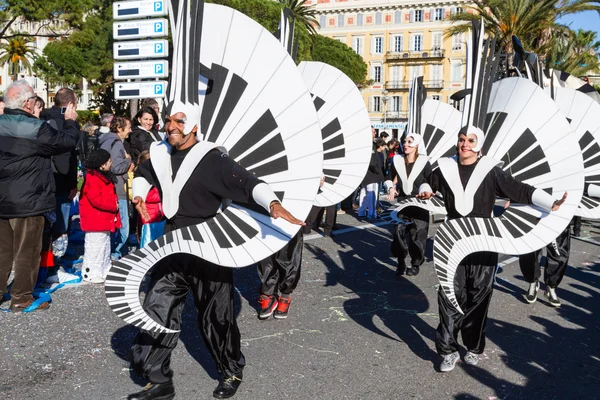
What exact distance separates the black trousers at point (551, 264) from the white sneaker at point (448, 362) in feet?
7.90

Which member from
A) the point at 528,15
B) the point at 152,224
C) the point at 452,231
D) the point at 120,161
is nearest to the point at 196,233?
the point at 452,231

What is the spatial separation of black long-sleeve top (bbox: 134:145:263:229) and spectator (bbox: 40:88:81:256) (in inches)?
114

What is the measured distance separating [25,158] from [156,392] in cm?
273

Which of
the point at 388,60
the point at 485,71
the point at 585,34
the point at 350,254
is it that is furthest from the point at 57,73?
the point at 388,60

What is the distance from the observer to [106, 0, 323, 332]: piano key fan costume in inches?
138

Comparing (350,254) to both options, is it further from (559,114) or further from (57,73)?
(57,73)

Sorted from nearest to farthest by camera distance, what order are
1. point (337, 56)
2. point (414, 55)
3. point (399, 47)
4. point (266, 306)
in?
point (266, 306) < point (337, 56) < point (414, 55) < point (399, 47)

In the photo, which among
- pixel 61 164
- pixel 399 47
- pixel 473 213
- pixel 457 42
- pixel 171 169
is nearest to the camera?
pixel 171 169

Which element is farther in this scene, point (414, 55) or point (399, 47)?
point (399, 47)

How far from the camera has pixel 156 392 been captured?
365 centimetres

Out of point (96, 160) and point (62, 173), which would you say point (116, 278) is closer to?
point (96, 160)

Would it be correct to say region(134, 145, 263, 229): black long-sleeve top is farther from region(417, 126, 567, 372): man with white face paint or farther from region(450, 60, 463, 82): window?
region(450, 60, 463, 82): window

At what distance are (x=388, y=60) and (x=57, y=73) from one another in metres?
42.0

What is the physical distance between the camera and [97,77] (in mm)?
33531
